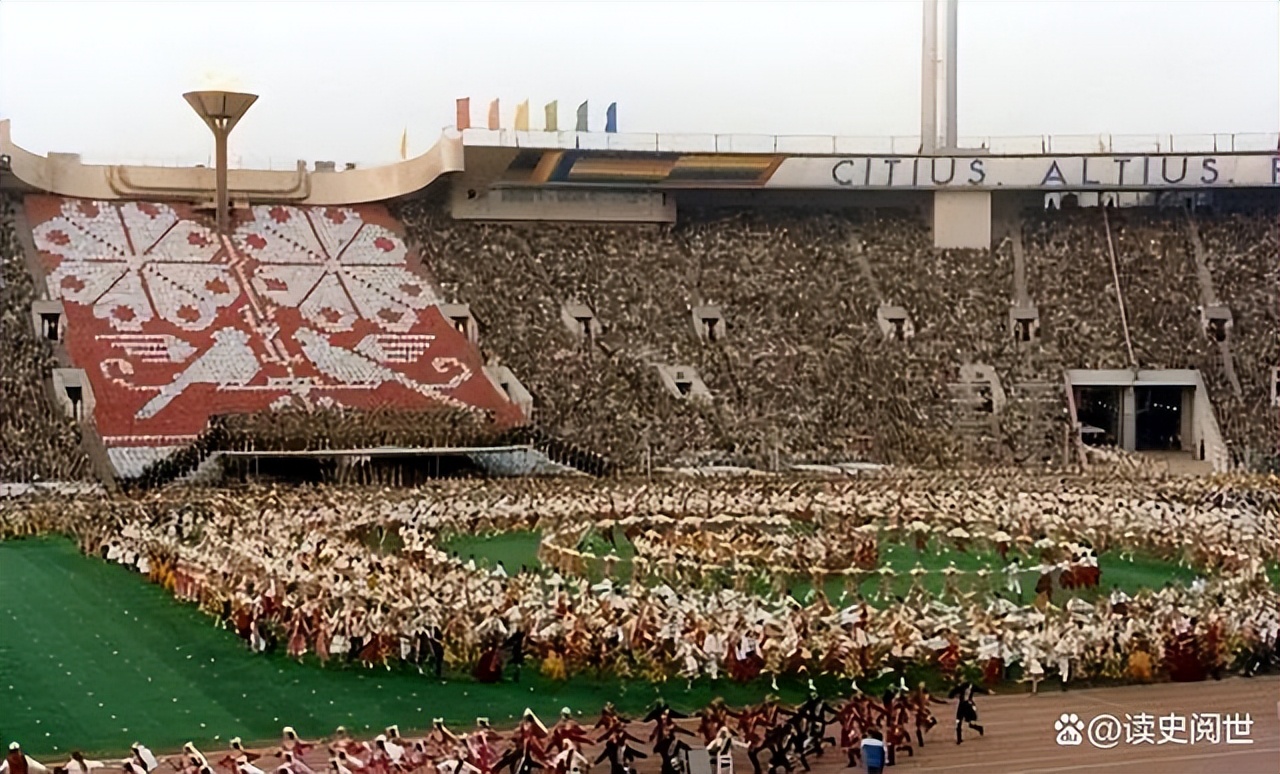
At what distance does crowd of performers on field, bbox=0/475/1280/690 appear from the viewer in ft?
39.3

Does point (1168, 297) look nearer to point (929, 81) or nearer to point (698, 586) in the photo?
point (929, 81)

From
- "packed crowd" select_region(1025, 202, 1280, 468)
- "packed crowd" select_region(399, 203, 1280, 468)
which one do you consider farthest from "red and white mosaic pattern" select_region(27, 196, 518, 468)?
"packed crowd" select_region(1025, 202, 1280, 468)

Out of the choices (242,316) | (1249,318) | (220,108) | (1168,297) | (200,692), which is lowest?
(200,692)

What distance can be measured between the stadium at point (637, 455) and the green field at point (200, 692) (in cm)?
4

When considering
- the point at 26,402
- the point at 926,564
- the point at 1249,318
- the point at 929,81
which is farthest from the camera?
the point at 1249,318

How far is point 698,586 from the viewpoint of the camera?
14.3 m

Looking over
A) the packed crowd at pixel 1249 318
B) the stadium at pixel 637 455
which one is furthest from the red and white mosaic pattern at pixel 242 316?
the packed crowd at pixel 1249 318

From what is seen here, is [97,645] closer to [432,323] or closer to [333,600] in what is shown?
[333,600]

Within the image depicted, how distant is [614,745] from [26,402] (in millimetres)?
12702

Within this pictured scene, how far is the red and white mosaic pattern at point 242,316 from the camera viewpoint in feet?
70.9

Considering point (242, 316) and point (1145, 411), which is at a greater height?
point (242, 316)

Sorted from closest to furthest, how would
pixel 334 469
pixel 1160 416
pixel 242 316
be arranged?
pixel 334 469 < pixel 242 316 < pixel 1160 416

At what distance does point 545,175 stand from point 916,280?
20.5 ft

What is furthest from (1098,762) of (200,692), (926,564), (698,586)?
(200,692)
